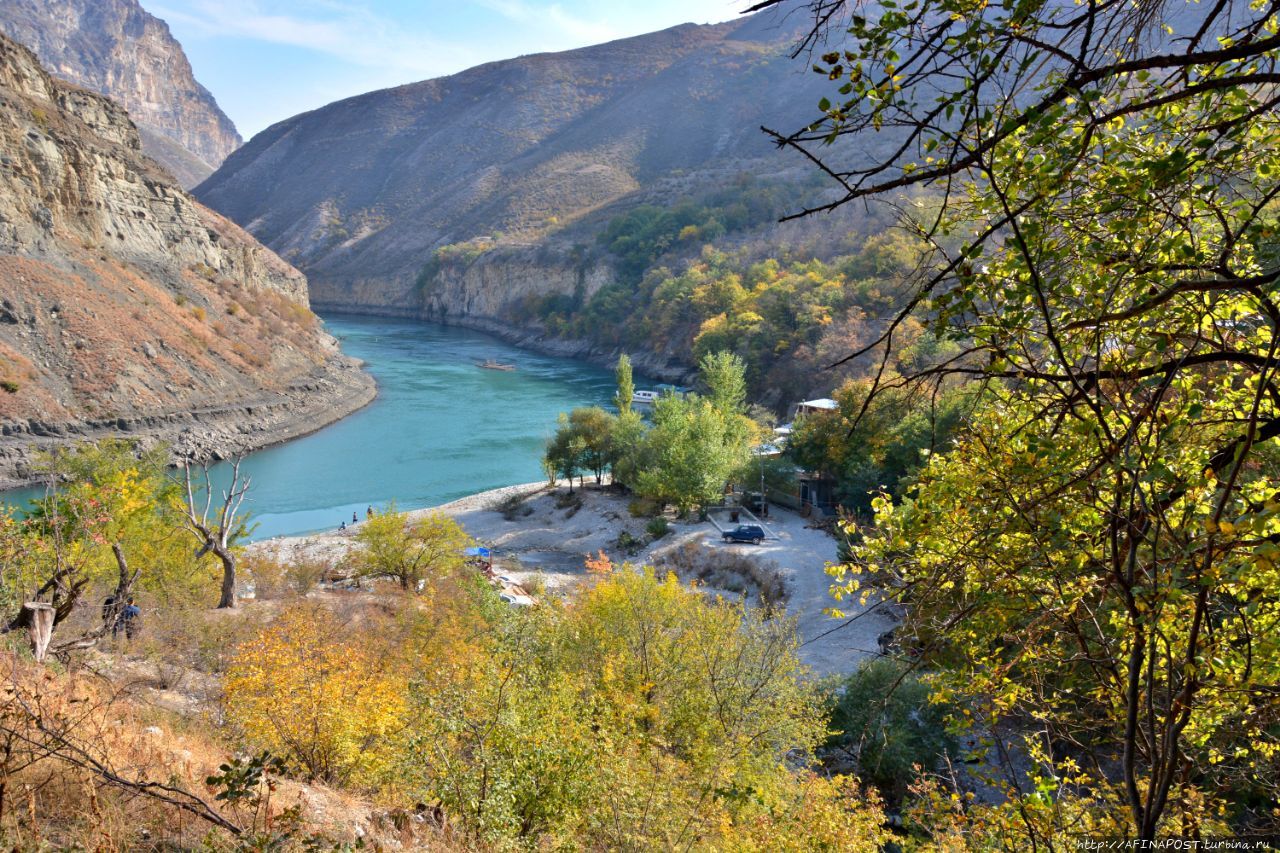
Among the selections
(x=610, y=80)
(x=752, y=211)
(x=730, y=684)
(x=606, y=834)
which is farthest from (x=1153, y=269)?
(x=610, y=80)

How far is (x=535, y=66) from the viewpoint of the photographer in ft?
577

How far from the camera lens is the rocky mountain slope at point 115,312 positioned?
118ft

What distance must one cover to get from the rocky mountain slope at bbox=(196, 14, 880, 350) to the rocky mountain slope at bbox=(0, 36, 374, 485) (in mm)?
43576

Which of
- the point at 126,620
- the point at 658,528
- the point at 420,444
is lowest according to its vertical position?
the point at 658,528

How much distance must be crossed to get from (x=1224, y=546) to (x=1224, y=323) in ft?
4.94

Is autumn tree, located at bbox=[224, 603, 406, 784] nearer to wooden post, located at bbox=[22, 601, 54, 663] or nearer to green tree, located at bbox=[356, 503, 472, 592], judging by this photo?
wooden post, located at bbox=[22, 601, 54, 663]

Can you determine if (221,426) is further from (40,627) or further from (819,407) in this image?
(40,627)

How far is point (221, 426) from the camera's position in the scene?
40812 mm

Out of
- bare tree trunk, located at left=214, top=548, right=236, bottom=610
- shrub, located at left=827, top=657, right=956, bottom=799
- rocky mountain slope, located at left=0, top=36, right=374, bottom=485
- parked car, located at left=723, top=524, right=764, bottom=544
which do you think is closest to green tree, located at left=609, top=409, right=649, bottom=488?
parked car, located at left=723, top=524, right=764, bottom=544

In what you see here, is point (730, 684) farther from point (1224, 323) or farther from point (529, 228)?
point (529, 228)

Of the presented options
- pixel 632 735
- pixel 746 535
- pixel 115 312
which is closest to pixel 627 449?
pixel 746 535

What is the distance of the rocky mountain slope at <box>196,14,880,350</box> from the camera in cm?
10206

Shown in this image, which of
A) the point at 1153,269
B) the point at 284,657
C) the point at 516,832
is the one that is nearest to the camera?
the point at 1153,269

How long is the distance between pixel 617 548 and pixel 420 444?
744 inches
